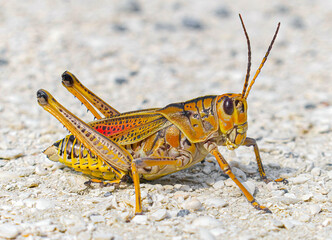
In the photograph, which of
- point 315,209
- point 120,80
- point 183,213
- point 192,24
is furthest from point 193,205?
point 192,24

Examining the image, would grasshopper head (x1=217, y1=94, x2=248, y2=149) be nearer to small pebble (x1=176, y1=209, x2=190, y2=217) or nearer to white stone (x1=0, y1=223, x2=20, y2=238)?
small pebble (x1=176, y1=209, x2=190, y2=217)

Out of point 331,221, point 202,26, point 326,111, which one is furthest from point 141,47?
point 331,221

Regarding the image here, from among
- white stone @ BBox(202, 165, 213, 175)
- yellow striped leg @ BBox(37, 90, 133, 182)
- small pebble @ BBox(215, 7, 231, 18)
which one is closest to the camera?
yellow striped leg @ BBox(37, 90, 133, 182)

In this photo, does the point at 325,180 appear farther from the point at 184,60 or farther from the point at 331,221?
the point at 184,60

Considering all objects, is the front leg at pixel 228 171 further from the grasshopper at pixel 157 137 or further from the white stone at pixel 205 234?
the white stone at pixel 205 234

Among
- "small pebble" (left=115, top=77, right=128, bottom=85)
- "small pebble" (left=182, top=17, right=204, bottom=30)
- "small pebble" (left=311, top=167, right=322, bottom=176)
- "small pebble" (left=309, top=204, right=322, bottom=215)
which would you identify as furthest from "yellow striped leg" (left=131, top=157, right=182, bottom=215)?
"small pebble" (left=182, top=17, right=204, bottom=30)

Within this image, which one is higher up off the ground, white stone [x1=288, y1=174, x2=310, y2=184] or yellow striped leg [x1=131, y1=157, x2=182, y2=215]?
yellow striped leg [x1=131, y1=157, x2=182, y2=215]

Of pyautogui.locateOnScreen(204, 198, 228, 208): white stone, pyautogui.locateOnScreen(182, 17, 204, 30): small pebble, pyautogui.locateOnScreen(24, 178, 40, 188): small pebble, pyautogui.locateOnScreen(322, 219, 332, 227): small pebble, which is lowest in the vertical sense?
pyautogui.locateOnScreen(322, 219, 332, 227): small pebble
